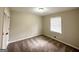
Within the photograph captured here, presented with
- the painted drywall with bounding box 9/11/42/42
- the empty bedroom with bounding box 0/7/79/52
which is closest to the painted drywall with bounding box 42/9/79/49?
the empty bedroom with bounding box 0/7/79/52

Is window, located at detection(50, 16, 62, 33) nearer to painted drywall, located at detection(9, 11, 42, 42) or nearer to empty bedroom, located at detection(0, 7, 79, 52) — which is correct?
empty bedroom, located at detection(0, 7, 79, 52)

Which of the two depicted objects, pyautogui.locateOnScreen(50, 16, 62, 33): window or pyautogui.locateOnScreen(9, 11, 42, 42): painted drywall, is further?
pyautogui.locateOnScreen(50, 16, 62, 33): window

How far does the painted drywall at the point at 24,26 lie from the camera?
1669 mm

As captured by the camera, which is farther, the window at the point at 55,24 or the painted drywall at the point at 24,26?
the window at the point at 55,24

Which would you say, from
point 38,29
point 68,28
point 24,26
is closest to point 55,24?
point 38,29

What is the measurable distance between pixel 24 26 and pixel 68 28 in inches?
55.2

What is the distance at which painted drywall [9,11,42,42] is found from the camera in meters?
1.67

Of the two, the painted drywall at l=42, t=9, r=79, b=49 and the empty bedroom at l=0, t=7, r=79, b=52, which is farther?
the painted drywall at l=42, t=9, r=79, b=49

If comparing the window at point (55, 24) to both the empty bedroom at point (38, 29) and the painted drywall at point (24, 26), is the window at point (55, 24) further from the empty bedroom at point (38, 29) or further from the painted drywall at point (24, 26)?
the painted drywall at point (24, 26)

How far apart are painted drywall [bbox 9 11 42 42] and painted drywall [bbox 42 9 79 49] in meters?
0.20

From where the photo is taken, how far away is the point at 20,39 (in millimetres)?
1775

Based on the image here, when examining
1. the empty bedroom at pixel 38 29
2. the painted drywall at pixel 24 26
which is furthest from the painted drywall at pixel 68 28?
the painted drywall at pixel 24 26

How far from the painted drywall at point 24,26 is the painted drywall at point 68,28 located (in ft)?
0.65
